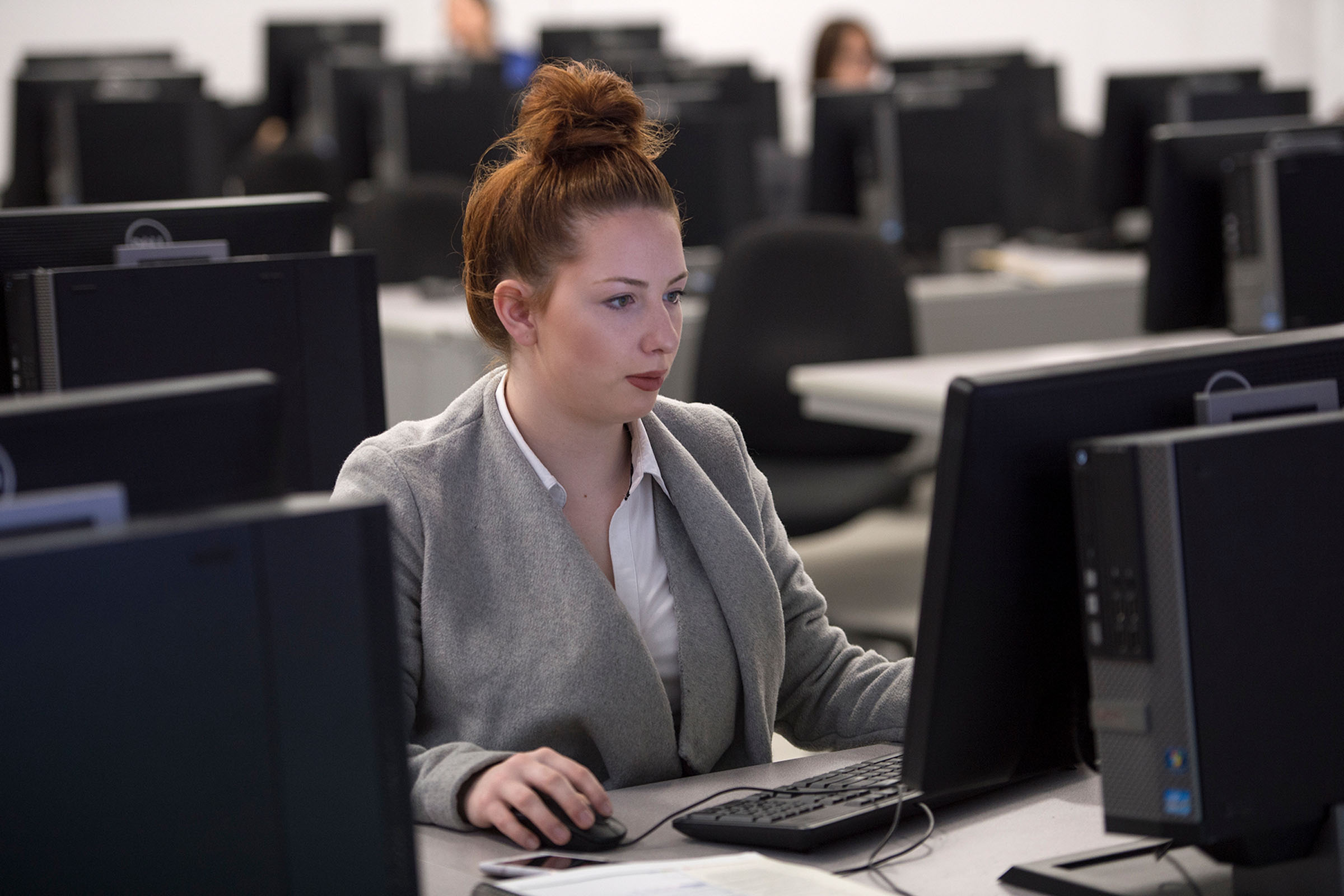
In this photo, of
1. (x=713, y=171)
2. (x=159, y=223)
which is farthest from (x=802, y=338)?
(x=159, y=223)

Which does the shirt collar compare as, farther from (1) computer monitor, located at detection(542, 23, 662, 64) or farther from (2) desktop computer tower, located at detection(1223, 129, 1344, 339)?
(1) computer monitor, located at detection(542, 23, 662, 64)

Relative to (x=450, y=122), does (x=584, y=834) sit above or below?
below

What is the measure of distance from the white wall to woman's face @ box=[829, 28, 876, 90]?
0.42 meters

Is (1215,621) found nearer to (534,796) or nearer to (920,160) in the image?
(534,796)

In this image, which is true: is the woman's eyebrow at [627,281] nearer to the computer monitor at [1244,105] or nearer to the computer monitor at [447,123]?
the computer monitor at [1244,105]

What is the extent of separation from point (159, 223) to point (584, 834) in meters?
0.89

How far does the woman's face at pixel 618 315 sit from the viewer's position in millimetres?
1456

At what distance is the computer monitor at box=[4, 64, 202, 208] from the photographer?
437 cm

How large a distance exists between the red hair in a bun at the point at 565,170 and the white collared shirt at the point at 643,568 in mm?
149

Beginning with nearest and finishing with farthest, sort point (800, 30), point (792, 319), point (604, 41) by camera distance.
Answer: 1. point (792, 319)
2. point (604, 41)
3. point (800, 30)

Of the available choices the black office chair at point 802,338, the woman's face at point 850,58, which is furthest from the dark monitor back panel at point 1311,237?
the woman's face at point 850,58

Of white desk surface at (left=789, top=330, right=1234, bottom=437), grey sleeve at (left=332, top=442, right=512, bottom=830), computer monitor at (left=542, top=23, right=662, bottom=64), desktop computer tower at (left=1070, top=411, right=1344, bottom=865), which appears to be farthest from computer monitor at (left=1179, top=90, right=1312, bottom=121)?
desktop computer tower at (left=1070, top=411, right=1344, bottom=865)

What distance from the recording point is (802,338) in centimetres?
343

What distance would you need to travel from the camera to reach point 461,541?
1429 mm
